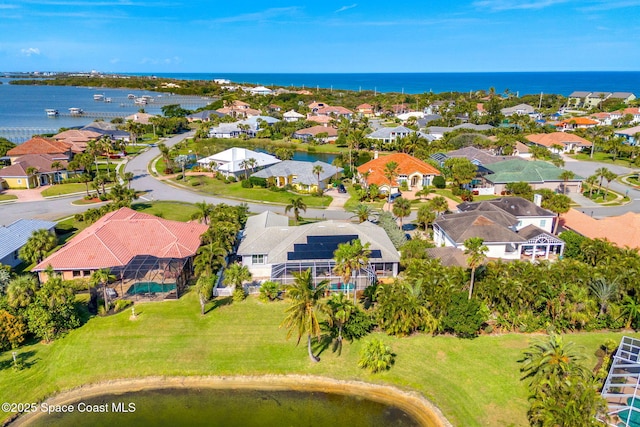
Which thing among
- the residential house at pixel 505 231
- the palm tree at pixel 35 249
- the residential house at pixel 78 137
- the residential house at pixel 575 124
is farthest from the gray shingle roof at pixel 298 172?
the residential house at pixel 575 124

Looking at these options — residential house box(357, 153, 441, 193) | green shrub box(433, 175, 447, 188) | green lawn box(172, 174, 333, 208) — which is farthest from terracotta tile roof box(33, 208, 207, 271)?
green shrub box(433, 175, 447, 188)

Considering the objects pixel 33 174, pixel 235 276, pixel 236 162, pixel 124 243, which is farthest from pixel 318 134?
pixel 235 276

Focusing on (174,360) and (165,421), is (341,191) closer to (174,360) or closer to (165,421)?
(174,360)

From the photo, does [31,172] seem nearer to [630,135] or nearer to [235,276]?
[235,276]

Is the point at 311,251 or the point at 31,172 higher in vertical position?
the point at 31,172

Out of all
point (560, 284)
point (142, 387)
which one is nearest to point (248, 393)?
point (142, 387)

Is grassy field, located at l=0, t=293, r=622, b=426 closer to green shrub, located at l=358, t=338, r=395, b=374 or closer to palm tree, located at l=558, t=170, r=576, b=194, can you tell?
green shrub, located at l=358, t=338, r=395, b=374
